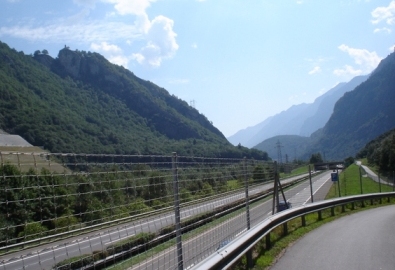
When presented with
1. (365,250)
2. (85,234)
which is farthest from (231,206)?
(85,234)

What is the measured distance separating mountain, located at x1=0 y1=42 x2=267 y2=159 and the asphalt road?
4224cm

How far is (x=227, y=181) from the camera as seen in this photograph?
9086 millimetres

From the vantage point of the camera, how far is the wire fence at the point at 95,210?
321 cm

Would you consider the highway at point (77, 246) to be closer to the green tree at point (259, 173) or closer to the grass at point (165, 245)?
Result: the grass at point (165, 245)

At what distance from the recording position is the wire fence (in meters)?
3.21

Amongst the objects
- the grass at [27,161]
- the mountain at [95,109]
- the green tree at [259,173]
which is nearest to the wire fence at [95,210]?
the grass at [27,161]

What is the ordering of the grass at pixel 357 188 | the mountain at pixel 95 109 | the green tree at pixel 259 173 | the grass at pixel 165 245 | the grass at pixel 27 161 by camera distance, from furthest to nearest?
the mountain at pixel 95 109, the grass at pixel 357 188, the green tree at pixel 259 173, the grass at pixel 165 245, the grass at pixel 27 161

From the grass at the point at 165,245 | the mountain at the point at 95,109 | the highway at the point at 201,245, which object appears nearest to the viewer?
the grass at the point at 165,245

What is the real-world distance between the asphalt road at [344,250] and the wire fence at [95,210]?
97.6 inches

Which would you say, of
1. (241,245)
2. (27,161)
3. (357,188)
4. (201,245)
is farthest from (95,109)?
(27,161)

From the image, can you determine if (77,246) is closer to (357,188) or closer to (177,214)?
(177,214)

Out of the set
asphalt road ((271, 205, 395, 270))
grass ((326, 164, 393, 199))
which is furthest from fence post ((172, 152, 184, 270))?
grass ((326, 164, 393, 199))

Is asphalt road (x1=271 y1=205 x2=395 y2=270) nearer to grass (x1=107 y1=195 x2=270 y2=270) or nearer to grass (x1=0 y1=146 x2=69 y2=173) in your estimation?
grass (x1=107 y1=195 x2=270 y2=270)

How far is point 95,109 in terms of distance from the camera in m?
114
